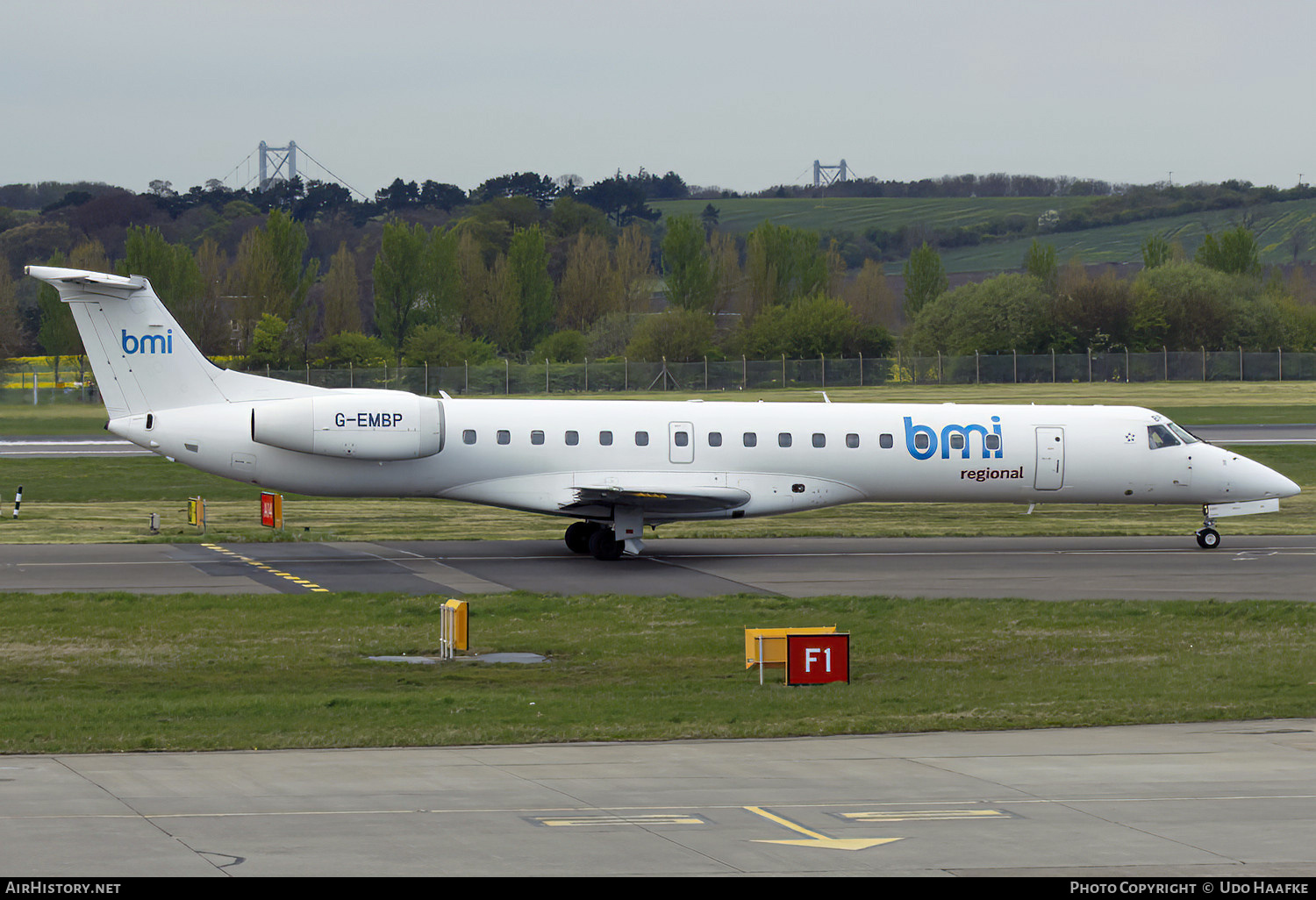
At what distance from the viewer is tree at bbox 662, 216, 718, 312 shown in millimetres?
103375

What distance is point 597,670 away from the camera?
18250 millimetres

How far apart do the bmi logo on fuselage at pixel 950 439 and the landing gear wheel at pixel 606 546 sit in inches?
252

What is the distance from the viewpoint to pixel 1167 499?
31406 mm

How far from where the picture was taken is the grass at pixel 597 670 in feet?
49.0

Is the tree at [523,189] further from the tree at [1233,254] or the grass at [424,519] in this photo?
the grass at [424,519]

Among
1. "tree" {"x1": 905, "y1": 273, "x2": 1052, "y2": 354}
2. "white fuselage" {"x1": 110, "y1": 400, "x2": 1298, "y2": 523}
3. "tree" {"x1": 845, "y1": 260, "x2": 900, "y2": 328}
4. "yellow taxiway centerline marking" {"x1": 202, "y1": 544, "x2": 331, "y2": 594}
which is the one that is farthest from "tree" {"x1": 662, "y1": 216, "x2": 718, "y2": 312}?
"yellow taxiway centerline marking" {"x1": 202, "y1": 544, "x2": 331, "y2": 594}

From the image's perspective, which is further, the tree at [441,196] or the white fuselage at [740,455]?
the tree at [441,196]

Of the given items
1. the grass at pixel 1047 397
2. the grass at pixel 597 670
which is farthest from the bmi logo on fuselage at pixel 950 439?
the grass at pixel 1047 397

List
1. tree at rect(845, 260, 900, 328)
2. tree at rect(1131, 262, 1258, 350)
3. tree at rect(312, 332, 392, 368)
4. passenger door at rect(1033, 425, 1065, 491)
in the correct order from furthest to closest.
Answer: tree at rect(845, 260, 900, 328), tree at rect(1131, 262, 1258, 350), tree at rect(312, 332, 392, 368), passenger door at rect(1033, 425, 1065, 491)

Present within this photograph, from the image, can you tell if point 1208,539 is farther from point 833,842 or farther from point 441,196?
point 441,196

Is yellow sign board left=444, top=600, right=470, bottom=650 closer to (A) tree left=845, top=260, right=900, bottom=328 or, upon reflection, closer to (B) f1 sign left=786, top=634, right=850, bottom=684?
(B) f1 sign left=786, top=634, right=850, bottom=684

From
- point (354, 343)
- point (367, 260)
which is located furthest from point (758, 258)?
point (367, 260)

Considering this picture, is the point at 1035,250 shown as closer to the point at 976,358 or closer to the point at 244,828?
the point at 976,358

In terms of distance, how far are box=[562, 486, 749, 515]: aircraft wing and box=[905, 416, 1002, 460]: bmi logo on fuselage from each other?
13.1 feet
